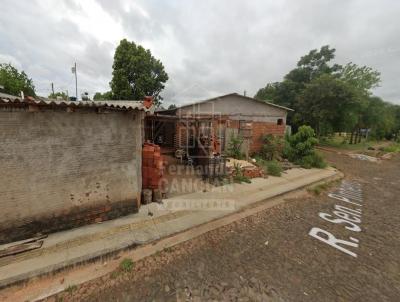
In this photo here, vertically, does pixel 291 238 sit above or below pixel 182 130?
below

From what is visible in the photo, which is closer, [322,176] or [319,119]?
[322,176]

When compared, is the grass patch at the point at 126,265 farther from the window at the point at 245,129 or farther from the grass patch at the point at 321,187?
the window at the point at 245,129

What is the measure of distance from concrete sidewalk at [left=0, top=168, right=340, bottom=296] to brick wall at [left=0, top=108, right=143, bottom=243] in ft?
1.45

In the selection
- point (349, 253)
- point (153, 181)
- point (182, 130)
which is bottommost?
point (349, 253)

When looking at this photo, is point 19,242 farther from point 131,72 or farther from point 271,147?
point 131,72

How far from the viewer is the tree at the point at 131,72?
19.2m

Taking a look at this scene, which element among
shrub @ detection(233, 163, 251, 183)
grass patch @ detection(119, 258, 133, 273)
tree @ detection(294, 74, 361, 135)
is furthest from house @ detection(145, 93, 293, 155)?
tree @ detection(294, 74, 361, 135)

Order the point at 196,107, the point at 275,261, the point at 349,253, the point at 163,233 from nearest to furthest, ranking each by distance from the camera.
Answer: the point at 275,261 < the point at 349,253 < the point at 163,233 < the point at 196,107

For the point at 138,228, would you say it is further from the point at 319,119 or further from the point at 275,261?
the point at 319,119

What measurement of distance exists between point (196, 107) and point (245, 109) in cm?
335

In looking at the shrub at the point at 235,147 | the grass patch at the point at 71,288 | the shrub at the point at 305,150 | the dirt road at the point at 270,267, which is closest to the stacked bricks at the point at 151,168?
the dirt road at the point at 270,267

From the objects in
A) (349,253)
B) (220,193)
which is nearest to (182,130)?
(220,193)

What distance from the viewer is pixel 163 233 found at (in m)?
4.08

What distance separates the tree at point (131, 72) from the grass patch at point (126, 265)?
63.0ft
